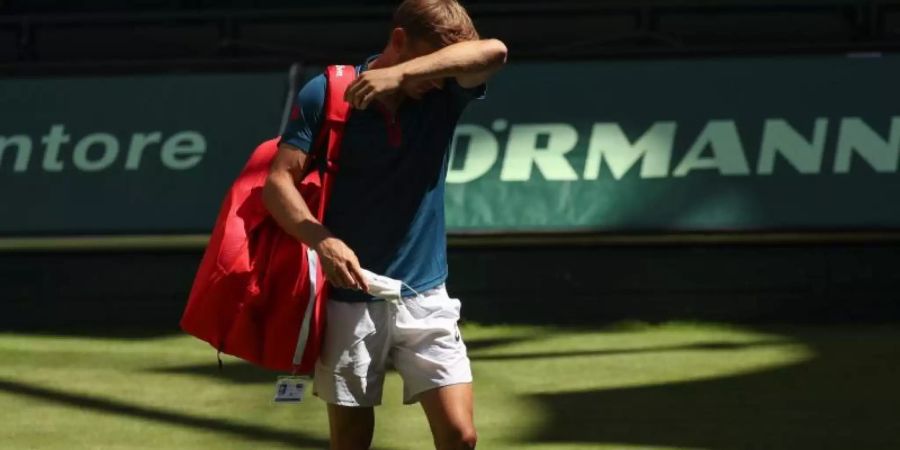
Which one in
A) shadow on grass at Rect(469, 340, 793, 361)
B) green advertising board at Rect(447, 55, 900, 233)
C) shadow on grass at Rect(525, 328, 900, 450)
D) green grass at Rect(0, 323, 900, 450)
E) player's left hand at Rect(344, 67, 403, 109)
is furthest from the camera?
green advertising board at Rect(447, 55, 900, 233)

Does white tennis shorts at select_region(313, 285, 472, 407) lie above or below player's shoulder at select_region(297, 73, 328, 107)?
below

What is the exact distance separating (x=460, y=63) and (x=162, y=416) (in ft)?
12.8

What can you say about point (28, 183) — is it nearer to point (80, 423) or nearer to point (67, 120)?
point (67, 120)

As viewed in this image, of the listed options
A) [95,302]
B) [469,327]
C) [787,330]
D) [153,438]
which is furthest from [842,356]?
[95,302]

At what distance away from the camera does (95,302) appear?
1046 centimetres

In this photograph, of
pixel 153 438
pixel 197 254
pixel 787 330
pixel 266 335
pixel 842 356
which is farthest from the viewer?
pixel 197 254

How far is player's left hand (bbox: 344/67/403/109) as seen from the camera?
4.27 m

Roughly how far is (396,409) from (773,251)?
10.2 ft

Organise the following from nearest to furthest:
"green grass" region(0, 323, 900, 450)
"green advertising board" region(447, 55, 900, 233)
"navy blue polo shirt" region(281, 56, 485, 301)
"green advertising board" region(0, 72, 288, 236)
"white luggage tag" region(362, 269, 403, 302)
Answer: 1. "white luggage tag" region(362, 269, 403, 302)
2. "navy blue polo shirt" region(281, 56, 485, 301)
3. "green grass" region(0, 323, 900, 450)
4. "green advertising board" region(447, 55, 900, 233)
5. "green advertising board" region(0, 72, 288, 236)

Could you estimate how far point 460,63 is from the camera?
4410 mm

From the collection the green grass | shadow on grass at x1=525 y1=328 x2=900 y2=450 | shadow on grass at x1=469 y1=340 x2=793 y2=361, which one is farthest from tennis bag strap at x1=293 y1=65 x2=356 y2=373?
shadow on grass at x1=469 y1=340 x2=793 y2=361

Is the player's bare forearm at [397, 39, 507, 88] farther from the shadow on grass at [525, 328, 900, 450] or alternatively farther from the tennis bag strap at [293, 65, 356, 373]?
the shadow on grass at [525, 328, 900, 450]

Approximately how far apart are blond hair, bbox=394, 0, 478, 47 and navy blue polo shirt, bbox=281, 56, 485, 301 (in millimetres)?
175

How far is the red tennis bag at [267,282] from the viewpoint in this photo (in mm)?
4559
